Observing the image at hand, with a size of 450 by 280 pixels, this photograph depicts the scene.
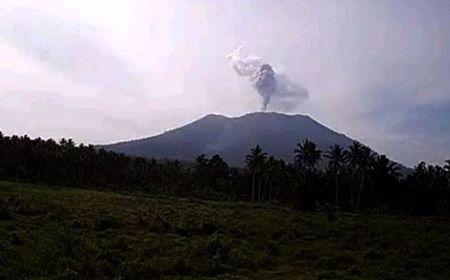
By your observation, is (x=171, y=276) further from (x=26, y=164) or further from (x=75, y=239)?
(x=26, y=164)

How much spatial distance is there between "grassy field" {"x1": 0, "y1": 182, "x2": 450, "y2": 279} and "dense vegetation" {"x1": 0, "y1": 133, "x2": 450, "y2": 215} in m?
35.8

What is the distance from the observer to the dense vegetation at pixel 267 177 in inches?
3415

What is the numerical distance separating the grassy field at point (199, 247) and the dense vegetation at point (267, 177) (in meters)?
35.8

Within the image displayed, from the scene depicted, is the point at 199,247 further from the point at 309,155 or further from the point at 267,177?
the point at 267,177

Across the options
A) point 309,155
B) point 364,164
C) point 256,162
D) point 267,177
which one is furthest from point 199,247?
point 267,177

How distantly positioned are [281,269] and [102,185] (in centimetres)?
7539

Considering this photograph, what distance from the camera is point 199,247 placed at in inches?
1174

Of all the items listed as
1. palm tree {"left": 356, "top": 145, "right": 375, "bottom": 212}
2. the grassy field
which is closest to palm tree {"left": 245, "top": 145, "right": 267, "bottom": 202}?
palm tree {"left": 356, "top": 145, "right": 375, "bottom": 212}

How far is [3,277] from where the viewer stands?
1969 cm

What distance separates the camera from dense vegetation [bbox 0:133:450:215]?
285ft

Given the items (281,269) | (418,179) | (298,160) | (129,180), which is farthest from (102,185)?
(281,269)

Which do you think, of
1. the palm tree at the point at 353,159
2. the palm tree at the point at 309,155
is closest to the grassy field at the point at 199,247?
the palm tree at the point at 353,159

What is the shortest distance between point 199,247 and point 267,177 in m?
71.6

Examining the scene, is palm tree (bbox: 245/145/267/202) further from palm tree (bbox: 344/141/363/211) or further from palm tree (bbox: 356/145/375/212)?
palm tree (bbox: 356/145/375/212)
